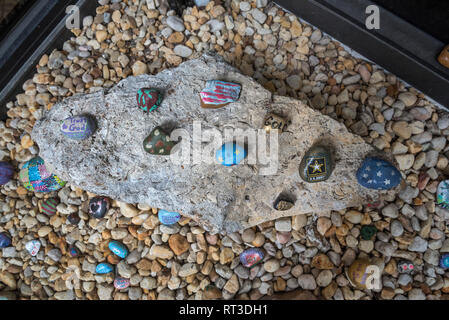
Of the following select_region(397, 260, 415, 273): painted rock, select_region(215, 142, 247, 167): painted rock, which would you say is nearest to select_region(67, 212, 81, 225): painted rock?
select_region(215, 142, 247, 167): painted rock

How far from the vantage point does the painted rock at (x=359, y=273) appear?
159cm

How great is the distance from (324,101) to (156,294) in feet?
4.53

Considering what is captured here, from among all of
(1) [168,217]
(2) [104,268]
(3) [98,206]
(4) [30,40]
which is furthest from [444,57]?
(4) [30,40]

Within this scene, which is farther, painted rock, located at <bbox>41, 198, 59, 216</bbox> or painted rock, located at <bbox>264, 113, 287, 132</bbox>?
painted rock, located at <bbox>41, 198, 59, 216</bbox>

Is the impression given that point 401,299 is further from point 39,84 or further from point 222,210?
point 39,84

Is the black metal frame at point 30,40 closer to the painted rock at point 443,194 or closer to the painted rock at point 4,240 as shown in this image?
the painted rock at point 4,240

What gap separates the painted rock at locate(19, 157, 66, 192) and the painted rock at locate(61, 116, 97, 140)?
40 centimetres

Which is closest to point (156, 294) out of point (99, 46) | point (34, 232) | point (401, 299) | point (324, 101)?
point (34, 232)

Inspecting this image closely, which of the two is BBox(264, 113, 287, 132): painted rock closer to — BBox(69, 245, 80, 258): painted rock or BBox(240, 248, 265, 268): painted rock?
BBox(240, 248, 265, 268): painted rock

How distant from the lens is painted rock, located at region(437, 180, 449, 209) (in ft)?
5.48

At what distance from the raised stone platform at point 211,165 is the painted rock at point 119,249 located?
29 cm

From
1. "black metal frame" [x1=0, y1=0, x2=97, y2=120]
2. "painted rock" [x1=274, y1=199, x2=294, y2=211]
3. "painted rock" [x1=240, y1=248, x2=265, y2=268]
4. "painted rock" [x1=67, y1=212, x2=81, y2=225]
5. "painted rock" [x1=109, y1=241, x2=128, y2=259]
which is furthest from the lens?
"black metal frame" [x1=0, y1=0, x2=97, y2=120]

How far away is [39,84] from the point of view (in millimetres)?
2129

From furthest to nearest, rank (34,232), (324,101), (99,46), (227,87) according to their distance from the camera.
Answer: (99,46) < (34,232) < (324,101) < (227,87)
